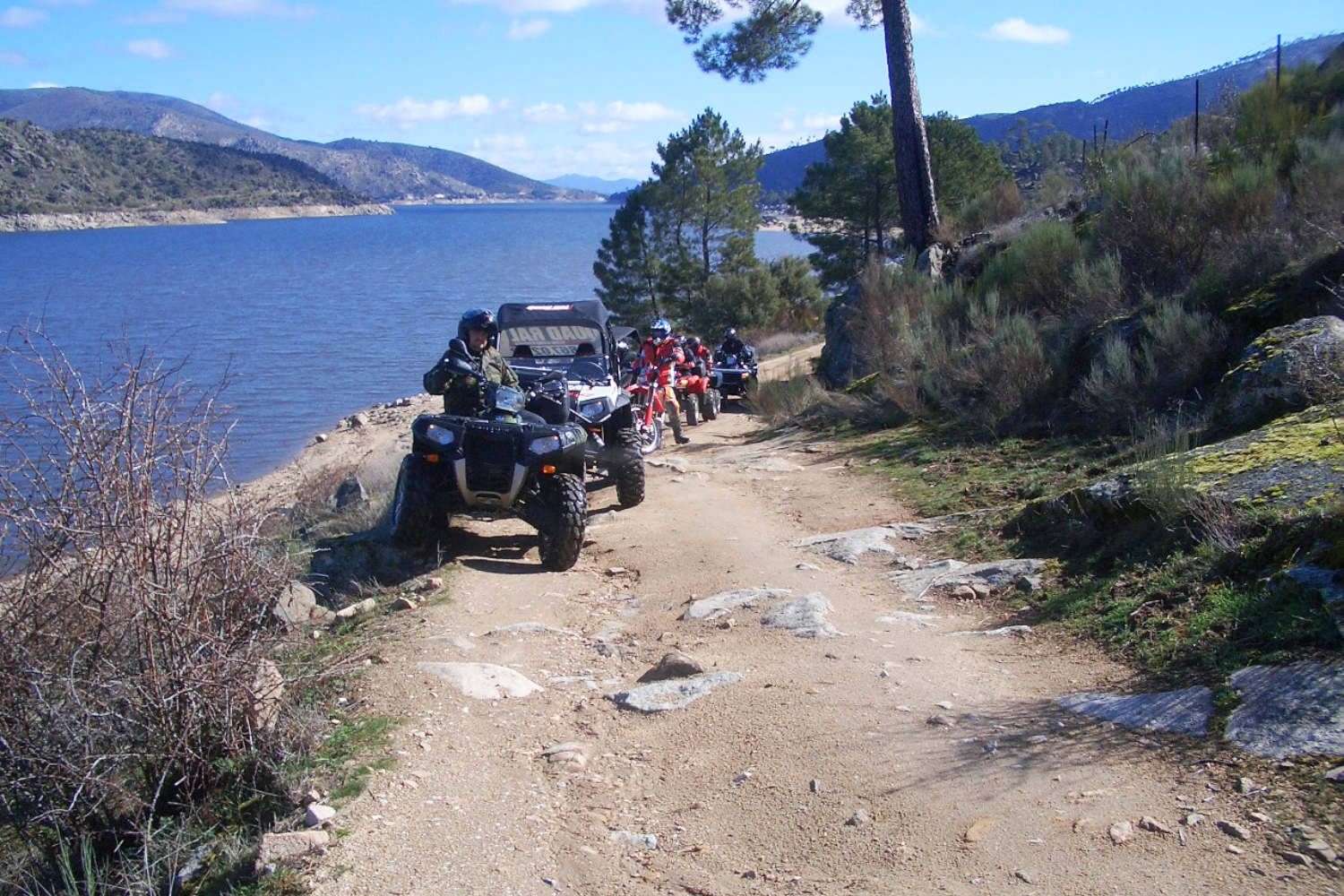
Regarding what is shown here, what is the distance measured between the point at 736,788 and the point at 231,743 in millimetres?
2078

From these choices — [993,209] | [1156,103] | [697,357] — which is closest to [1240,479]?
[697,357]

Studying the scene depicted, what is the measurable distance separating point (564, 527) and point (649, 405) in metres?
6.52

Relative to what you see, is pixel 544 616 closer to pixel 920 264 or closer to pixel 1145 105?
pixel 920 264

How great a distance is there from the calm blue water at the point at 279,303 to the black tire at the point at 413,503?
3.96 feet

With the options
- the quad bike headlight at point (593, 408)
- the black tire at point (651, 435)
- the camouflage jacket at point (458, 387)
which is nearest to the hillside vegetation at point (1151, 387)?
the black tire at point (651, 435)

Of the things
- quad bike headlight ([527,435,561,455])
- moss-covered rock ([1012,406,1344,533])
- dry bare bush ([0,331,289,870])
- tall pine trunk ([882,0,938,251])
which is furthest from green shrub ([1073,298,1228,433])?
tall pine trunk ([882,0,938,251])

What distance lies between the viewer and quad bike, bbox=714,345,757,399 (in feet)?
68.0

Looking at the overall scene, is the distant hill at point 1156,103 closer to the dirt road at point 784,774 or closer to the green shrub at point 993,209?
the green shrub at point 993,209

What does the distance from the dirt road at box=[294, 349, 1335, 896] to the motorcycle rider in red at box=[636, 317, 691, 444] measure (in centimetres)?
776

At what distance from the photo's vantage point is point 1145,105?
62.8 m

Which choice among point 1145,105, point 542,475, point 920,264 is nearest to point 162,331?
point 920,264

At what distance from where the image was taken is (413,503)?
8.13m

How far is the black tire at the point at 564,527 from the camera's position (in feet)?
26.2

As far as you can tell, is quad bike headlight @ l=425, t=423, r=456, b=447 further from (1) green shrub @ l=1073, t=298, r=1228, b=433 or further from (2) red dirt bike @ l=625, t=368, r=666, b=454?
(2) red dirt bike @ l=625, t=368, r=666, b=454
